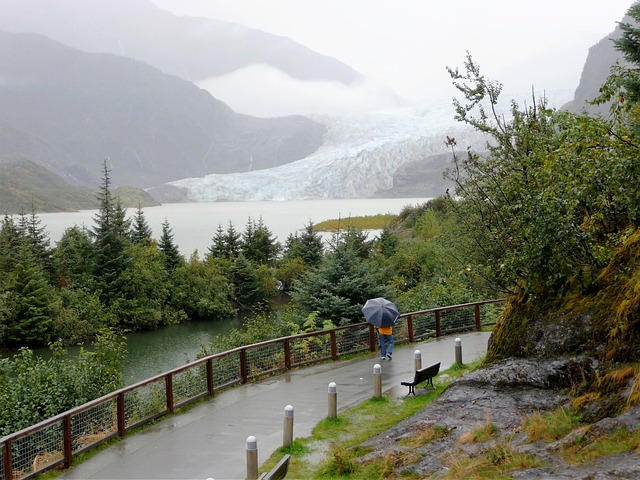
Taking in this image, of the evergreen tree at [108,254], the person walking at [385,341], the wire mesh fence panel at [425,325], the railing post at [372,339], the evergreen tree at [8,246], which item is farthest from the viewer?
the evergreen tree at [108,254]

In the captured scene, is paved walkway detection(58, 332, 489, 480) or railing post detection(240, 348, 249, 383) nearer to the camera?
paved walkway detection(58, 332, 489, 480)

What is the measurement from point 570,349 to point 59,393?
11.7 metres

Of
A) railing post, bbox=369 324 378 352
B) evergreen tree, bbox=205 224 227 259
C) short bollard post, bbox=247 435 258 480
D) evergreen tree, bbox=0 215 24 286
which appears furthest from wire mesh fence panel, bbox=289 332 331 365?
evergreen tree, bbox=205 224 227 259

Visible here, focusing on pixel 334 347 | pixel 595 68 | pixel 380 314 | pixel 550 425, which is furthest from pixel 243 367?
pixel 595 68

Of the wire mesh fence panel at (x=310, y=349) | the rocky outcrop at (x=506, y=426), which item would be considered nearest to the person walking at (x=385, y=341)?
the wire mesh fence panel at (x=310, y=349)

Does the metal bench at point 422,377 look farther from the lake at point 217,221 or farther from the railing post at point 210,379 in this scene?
the lake at point 217,221

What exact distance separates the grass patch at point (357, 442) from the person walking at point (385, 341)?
301cm

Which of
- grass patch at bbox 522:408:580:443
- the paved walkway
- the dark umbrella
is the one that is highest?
the dark umbrella

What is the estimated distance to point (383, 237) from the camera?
5234cm

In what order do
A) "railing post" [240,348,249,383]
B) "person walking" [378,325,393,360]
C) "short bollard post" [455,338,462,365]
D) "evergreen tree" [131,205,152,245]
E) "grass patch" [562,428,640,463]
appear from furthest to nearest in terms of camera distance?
1. "evergreen tree" [131,205,152,245]
2. "person walking" [378,325,393,360]
3. "short bollard post" [455,338,462,365]
4. "railing post" [240,348,249,383]
5. "grass patch" [562,428,640,463]

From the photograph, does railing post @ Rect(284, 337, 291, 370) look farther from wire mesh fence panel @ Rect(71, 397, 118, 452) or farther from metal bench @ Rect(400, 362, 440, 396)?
wire mesh fence panel @ Rect(71, 397, 118, 452)

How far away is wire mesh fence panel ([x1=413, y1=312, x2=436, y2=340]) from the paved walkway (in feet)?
12.0

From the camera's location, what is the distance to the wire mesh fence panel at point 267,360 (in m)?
16.0

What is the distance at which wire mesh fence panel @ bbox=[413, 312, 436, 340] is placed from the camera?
71.2 feet
